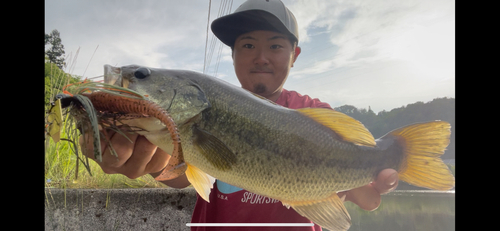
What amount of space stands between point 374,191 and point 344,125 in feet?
1.20

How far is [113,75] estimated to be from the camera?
2.44 ft

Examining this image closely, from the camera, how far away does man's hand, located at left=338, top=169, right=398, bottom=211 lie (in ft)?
2.56

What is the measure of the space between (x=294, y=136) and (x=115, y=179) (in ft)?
5.65

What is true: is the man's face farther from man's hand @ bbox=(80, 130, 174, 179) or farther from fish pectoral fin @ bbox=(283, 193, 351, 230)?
fish pectoral fin @ bbox=(283, 193, 351, 230)

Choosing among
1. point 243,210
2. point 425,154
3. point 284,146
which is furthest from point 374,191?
point 243,210

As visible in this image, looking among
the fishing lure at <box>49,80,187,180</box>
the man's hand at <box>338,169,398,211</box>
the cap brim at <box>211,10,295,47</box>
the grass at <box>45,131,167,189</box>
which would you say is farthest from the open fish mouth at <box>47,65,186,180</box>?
the grass at <box>45,131,167,189</box>

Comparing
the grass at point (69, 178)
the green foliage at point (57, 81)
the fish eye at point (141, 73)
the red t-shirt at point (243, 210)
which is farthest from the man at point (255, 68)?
the grass at point (69, 178)

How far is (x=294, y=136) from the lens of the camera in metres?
0.79

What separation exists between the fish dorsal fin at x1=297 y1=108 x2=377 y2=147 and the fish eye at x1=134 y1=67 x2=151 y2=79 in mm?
533

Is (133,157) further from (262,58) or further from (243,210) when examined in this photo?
(262,58)

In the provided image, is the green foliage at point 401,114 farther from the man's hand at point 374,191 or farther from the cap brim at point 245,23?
the cap brim at point 245,23

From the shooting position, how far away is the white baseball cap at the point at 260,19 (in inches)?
46.7

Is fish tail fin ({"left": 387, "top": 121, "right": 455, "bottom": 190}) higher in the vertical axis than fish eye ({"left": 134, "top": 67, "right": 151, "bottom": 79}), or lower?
lower

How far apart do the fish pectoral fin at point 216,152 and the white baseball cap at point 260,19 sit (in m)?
0.69
